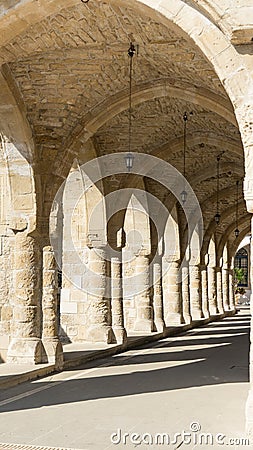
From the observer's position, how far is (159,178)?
12.7 m

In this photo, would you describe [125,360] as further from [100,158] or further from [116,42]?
[116,42]

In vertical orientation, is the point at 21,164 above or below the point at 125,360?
above

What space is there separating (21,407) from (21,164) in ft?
11.2

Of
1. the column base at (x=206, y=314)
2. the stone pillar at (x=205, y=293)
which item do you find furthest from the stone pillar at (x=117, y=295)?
the stone pillar at (x=205, y=293)

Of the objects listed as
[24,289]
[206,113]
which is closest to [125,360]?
[24,289]

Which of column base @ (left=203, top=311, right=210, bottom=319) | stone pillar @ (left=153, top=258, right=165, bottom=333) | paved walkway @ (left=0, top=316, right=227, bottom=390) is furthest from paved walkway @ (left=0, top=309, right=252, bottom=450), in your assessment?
column base @ (left=203, top=311, right=210, bottom=319)

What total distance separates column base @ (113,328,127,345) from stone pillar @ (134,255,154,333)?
2.35m

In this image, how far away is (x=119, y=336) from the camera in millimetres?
10773

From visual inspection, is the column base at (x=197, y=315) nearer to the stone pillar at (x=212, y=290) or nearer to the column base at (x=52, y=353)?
the stone pillar at (x=212, y=290)

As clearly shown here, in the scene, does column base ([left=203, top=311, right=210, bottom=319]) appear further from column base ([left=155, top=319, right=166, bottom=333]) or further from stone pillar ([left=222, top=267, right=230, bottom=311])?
column base ([left=155, top=319, right=166, bottom=333])

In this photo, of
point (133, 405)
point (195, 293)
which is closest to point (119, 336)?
point (133, 405)

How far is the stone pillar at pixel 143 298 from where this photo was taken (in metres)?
13.2

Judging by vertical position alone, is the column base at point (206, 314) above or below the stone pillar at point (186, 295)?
below

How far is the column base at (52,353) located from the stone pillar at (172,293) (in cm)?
739
